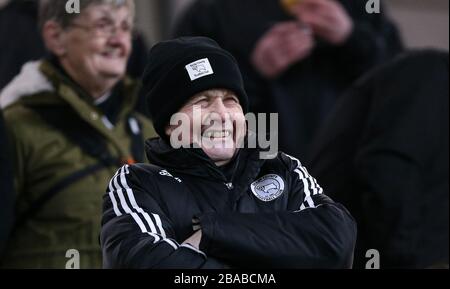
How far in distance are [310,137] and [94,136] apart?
1.52m

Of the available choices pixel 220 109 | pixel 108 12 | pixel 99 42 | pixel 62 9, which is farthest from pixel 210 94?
pixel 62 9

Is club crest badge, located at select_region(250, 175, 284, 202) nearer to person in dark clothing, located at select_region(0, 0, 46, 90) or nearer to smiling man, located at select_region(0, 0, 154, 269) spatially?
smiling man, located at select_region(0, 0, 154, 269)

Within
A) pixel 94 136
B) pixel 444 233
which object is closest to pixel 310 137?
pixel 444 233

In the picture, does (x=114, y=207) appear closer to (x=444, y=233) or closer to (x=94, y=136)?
(x=94, y=136)

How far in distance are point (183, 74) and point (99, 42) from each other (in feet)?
3.77

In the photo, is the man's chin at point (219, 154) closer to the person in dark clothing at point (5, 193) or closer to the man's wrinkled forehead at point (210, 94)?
the man's wrinkled forehead at point (210, 94)

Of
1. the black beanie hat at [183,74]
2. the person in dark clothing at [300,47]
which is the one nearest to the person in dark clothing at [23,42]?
the person in dark clothing at [300,47]

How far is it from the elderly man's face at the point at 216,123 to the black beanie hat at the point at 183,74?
2 cm

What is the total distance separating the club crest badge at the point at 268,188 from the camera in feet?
6.72

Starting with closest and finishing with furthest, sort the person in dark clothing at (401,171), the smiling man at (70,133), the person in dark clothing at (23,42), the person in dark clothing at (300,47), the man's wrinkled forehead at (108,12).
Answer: the man's wrinkled forehead at (108,12)
the smiling man at (70,133)
the person in dark clothing at (401,171)
the person in dark clothing at (23,42)
the person in dark clothing at (300,47)

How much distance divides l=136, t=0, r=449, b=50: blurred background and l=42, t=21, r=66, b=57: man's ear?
2455 millimetres

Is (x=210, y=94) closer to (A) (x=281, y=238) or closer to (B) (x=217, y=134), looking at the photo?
(B) (x=217, y=134)

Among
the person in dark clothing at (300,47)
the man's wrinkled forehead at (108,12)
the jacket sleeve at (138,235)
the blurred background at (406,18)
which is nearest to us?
the jacket sleeve at (138,235)

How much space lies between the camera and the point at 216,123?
2.00m
